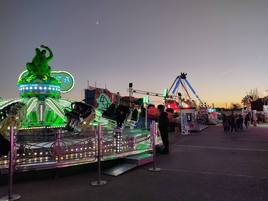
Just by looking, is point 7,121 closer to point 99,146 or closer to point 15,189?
point 15,189

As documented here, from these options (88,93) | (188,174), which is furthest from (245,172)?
(88,93)

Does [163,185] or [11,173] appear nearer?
[11,173]

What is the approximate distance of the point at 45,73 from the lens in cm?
1281

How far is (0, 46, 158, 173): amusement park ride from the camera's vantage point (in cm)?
621

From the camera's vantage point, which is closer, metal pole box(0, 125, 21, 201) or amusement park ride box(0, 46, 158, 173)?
metal pole box(0, 125, 21, 201)

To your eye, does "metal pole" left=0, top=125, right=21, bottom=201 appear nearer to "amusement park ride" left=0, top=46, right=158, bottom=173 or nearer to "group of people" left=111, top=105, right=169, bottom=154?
"amusement park ride" left=0, top=46, right=158, bottom=173

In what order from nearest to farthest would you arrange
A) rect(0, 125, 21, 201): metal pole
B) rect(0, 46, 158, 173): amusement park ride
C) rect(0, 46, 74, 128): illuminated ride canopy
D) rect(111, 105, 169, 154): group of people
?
rect(0, 125, 21, 201): metal pole
rect(0, 46, 158, 173): amusement park ride
rect(111, 105, 169, 154): group of people
rect(0, 46, 74, 128): illuminated ride canopy

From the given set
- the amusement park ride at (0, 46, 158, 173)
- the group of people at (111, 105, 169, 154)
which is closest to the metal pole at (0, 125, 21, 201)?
the amusement park ride at (0, 46, 158, 173)

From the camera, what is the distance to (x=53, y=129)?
35.2 ft

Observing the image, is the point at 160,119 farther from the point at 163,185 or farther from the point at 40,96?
the point at 40,96

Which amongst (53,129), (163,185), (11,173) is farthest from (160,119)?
(11,173)

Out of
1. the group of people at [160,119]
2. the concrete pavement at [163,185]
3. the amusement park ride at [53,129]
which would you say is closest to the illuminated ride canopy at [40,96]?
the amusement park ride at [53,129]

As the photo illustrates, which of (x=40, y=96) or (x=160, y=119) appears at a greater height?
(x=40, y=96)

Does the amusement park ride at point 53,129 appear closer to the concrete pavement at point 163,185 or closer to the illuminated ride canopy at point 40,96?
the illuminated ride canopy at point 40,96
